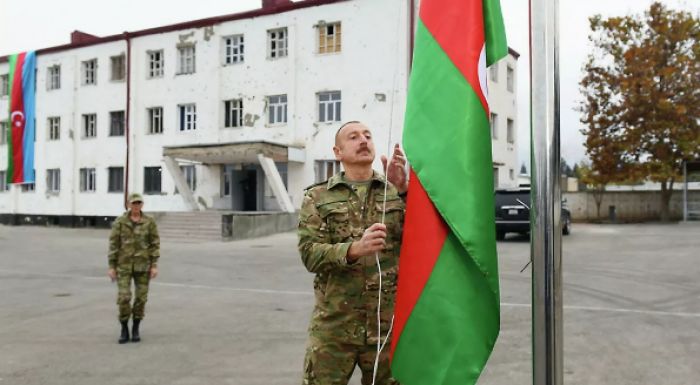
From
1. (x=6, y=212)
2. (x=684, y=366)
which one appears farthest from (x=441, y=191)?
(x=6, y=212)

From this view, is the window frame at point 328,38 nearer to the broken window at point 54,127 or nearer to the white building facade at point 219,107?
the white building facade at point 219,107

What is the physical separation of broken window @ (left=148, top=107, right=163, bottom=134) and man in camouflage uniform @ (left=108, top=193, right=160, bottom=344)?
2264cm

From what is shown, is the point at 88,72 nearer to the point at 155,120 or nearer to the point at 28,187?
the point at 155,120

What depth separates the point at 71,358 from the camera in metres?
5.61

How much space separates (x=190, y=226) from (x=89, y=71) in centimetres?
1349

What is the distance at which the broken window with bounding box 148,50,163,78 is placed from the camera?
28359 mm

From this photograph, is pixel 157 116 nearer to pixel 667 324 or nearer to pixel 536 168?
pixel 667 324

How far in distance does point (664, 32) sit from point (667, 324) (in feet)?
82.2

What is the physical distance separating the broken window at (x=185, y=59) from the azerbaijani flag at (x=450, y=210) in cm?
2677

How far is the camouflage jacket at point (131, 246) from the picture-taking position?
6.56m

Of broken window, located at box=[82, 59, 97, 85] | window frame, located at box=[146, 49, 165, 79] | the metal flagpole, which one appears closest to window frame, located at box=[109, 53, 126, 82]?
broken window, located at box=[82, 59, 97, 85]

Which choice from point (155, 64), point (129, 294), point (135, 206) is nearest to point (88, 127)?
point (155, 64)

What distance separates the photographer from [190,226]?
74.4ft

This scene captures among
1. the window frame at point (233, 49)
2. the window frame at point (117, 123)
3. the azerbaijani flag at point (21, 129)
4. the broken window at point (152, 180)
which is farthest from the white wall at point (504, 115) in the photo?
the azerbaijani flag at point (21, 129)
